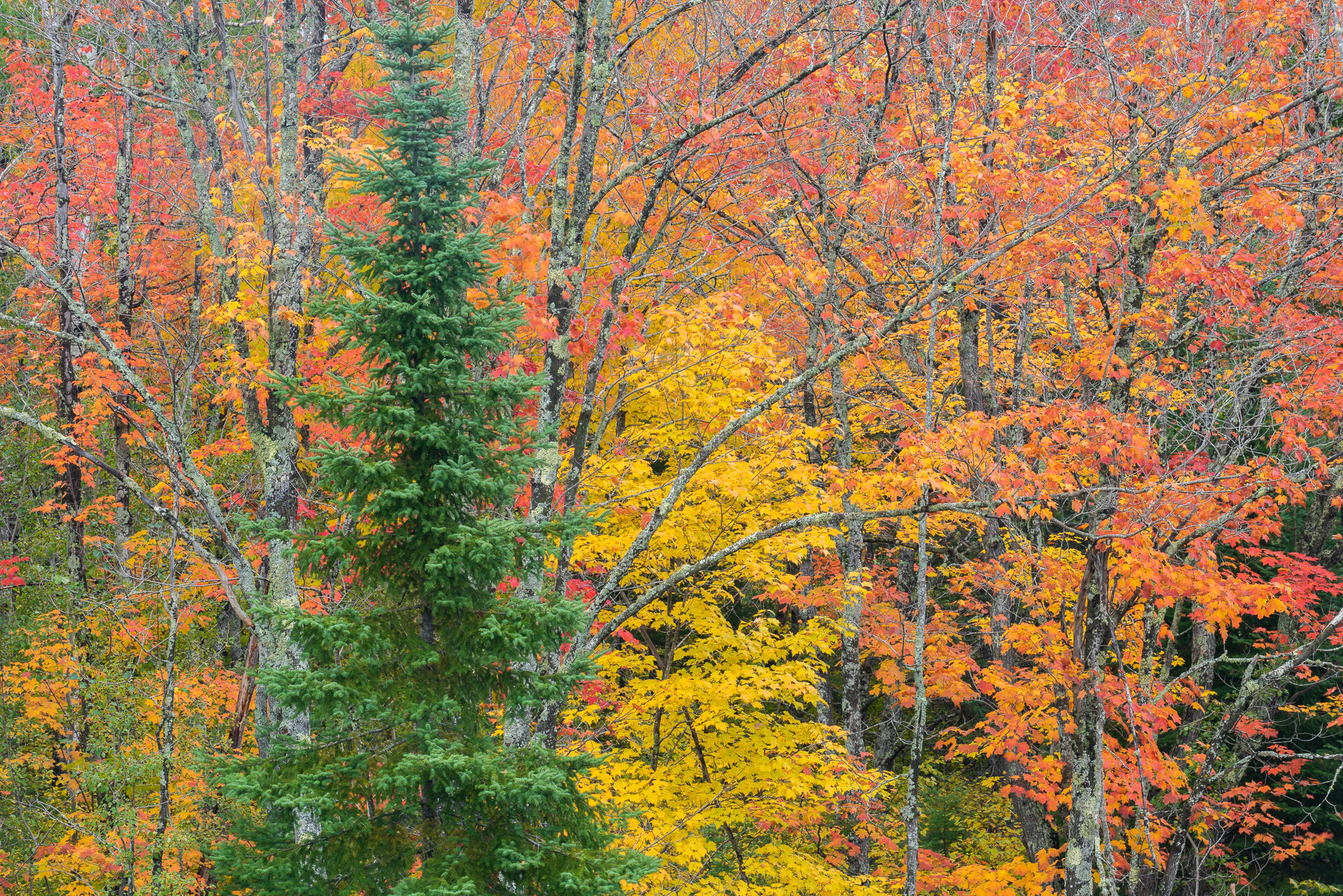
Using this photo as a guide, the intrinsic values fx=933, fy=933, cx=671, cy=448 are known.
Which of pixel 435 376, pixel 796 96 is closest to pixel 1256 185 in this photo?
pixel 796 96

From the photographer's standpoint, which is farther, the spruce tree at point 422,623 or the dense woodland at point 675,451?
the dense woodland at point 675,451

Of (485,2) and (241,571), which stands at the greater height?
(485,2)

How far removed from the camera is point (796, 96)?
40.8 ft

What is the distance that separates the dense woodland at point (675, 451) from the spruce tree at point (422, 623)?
41mm

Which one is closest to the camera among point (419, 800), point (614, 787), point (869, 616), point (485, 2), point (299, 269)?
point (419, 800)

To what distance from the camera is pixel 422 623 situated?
6.34 metres

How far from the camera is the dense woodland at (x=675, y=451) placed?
6.20 m

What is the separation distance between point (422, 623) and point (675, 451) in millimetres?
7237

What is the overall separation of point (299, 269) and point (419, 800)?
17.0 feet

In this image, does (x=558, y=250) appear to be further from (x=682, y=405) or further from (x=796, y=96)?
(x=796, y=96)

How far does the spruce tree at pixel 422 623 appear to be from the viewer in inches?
226

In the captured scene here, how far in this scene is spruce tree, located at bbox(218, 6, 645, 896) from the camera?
5.75m

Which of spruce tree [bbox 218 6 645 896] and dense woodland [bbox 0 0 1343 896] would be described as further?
dense woodland [bbox 0 0 1343 896]

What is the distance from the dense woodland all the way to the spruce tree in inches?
1.6
